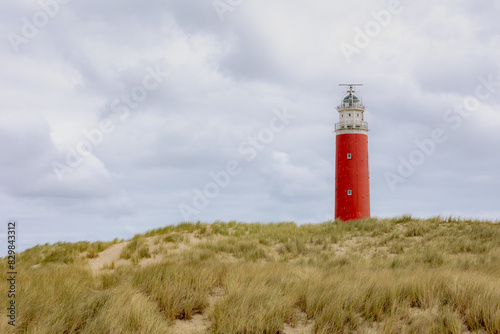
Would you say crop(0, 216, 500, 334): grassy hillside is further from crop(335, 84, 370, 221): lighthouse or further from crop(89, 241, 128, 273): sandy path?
crop(335, 84, 370, 221): lighthouse

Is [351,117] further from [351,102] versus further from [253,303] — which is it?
[253,303]

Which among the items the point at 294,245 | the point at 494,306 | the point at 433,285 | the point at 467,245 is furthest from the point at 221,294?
the point at 467,245

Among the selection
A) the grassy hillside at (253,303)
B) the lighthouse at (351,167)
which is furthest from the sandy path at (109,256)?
the lighthouse at (351,167)

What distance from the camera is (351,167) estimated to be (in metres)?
27.6

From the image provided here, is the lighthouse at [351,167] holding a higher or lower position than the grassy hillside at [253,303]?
higher

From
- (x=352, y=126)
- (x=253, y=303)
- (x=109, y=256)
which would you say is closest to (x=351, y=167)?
(x=352, y=126)

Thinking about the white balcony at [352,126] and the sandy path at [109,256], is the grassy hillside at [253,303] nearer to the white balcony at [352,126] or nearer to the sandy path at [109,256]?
the sandy path at [109,256]

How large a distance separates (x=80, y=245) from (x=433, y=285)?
16283mm

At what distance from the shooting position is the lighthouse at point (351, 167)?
90.3 feet

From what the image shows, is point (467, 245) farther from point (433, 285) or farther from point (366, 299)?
point (366, 299)

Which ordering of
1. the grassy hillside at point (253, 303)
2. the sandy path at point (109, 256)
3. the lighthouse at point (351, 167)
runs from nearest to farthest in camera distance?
the grassy hillside at point (253, 303), the sandy path at point (109, 256), the lighthouse at point (351, 167)

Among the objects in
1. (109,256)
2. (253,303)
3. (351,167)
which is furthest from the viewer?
(351,167)

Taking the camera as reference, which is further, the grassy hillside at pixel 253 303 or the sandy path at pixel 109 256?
the sandy path at pixel 109 256

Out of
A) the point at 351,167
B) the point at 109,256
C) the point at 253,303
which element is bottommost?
the point at 253,303
